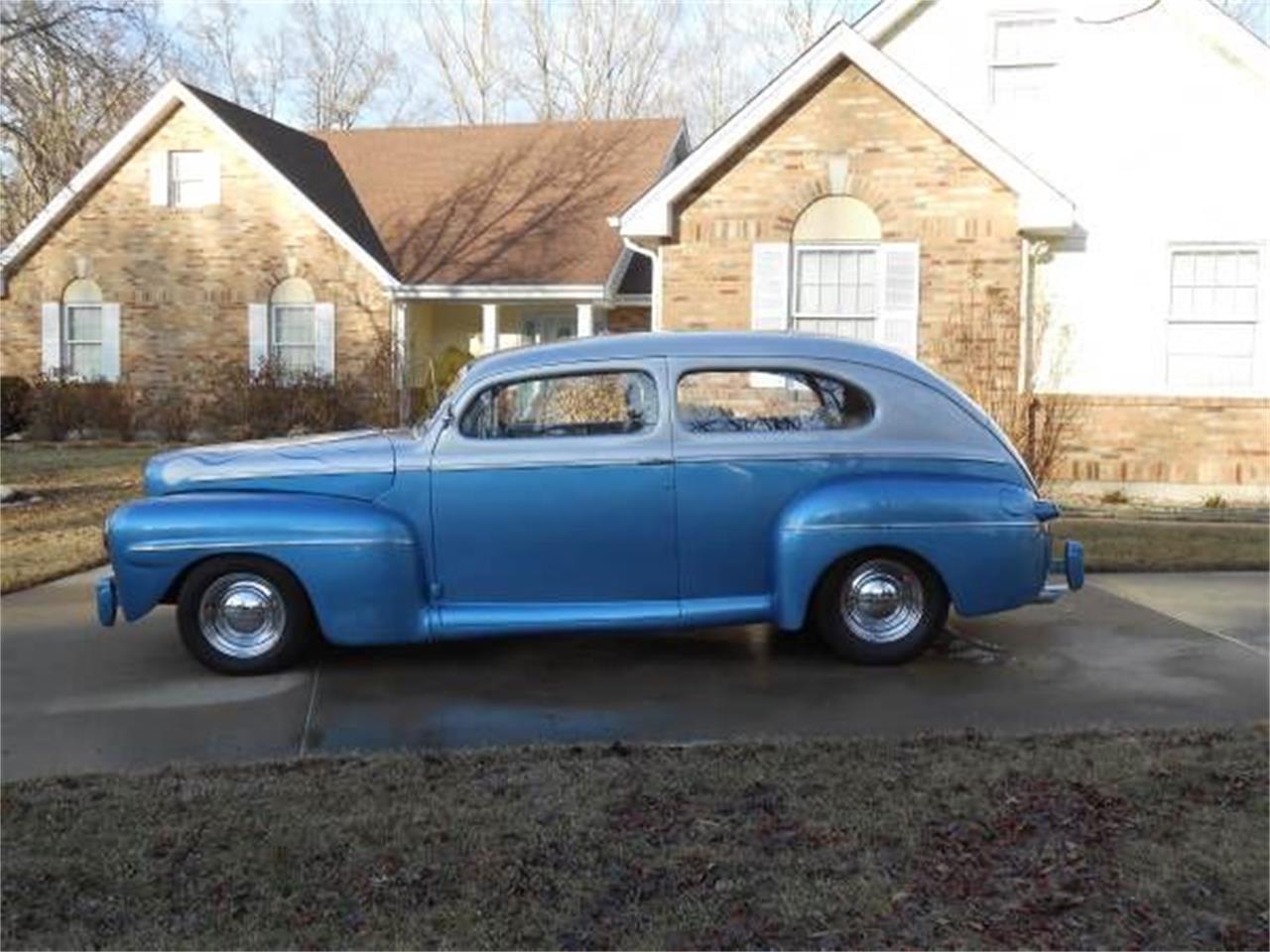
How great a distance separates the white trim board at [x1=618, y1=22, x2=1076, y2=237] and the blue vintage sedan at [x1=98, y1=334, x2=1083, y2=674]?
8969mm

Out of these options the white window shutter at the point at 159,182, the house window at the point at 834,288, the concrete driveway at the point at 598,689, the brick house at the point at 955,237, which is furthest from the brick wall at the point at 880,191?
the white window shutter at the point at 159,182

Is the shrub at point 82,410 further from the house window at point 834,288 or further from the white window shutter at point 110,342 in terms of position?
the house window at point 834,288

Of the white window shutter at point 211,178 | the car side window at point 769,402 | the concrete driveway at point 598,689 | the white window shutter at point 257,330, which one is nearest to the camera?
the concrete driveway at point 598,689

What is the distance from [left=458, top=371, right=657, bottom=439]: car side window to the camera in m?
6.59

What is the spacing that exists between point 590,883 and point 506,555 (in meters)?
2.77

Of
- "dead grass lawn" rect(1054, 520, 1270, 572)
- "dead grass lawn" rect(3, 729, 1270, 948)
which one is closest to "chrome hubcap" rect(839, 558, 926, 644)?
"dead grass lawn" rect(3, 729, 1270, 948)

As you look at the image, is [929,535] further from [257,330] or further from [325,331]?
[257,330]

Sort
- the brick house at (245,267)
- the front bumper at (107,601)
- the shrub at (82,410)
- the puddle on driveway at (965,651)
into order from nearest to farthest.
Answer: the front bumper at (107,601) → the puddle on driveway at (965,651) → the shrub at (82,410) → the brick house at (245,267)

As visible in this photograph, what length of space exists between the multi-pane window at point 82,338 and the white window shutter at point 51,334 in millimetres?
88

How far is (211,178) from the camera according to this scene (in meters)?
22.8

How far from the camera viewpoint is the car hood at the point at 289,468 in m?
6.45

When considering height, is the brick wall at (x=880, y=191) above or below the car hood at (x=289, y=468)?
above

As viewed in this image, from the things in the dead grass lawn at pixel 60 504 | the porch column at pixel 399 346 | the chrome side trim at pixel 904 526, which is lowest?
the dead grass lawn at pixel 60 504

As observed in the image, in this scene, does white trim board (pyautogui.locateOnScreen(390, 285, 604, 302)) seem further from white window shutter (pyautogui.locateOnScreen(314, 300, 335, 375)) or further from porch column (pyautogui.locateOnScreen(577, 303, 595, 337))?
white window shutter (pyautogui.locateOnScreen(314, 300, 335, 375))
